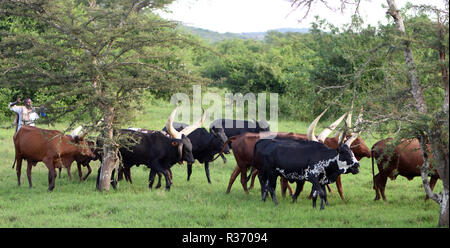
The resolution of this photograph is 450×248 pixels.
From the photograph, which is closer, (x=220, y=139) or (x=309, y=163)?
(x=309, y=163)

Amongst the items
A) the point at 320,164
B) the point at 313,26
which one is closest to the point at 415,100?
the point at 320,164

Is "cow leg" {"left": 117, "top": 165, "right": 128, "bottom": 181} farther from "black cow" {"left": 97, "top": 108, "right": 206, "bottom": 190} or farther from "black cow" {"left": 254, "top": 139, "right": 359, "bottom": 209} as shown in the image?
"black cow" {"left": 254, "top": 139, "right": 359, "bottom": 209}

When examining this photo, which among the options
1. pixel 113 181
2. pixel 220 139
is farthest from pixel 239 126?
pixel 113 181

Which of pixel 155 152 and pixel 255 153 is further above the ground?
pixel 255 153

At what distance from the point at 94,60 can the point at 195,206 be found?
3.46m

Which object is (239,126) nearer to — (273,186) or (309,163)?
(273,186)

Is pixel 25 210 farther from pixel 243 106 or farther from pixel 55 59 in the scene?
pixel 243 106

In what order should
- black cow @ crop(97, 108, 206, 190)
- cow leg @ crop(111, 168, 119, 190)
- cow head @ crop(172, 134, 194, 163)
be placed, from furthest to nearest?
cow head @ crop(172, 134, 194, 163), black cow @ crop(97, 108, 206, 190), cow leg @ crop(111, 168, 119, 190)

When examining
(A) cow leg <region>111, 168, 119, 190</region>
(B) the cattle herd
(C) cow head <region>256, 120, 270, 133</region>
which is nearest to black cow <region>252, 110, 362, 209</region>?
(B) the cattle herd

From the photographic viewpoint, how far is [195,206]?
9.42m

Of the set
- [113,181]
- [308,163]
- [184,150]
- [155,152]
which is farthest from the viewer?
[184,150]

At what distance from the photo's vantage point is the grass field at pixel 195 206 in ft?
27.4

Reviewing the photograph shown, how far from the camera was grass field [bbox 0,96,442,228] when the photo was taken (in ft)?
27.4

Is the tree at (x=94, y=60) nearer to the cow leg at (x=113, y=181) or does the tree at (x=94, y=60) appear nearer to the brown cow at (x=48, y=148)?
the cow leg at (x=113, y=181)
